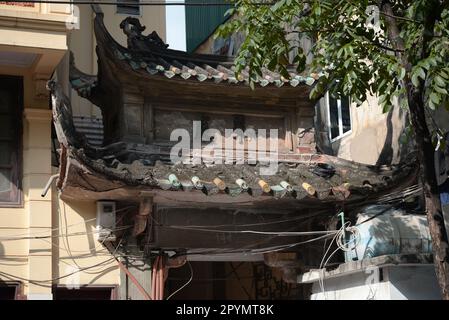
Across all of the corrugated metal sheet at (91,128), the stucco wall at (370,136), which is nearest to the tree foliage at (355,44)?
the stucco wall at (370,136)

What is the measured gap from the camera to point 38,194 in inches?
397

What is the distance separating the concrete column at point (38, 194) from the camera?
A: 385 inches

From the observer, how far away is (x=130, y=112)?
1102 cm

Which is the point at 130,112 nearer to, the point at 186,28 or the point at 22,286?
the point at 22,286

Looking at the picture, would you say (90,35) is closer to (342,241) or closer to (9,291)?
(9,291)

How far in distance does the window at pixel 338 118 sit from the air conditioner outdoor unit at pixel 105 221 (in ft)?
20.8

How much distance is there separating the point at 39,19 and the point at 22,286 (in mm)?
3525

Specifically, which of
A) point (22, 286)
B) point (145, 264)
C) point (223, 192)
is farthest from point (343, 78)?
point (22, 286)

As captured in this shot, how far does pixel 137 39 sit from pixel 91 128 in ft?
9.73

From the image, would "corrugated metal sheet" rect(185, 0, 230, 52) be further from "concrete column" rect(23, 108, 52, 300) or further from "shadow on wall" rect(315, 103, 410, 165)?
"concrete column" rect(23, 108, 52, 300)

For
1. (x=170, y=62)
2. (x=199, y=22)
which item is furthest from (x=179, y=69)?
(x=199, y=22)

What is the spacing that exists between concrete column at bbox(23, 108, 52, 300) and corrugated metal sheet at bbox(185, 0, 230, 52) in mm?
9711

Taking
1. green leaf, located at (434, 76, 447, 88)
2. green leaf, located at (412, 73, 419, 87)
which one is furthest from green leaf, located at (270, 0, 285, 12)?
green leaf, located at (434, 76, 447, 88)

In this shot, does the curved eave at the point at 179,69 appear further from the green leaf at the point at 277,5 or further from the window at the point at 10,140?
the green leaf at the point at 277,5
